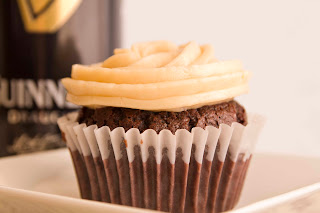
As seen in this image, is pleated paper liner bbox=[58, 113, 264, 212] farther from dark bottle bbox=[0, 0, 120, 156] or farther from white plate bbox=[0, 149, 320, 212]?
dark bottle bbox=[0, 0, 120, 156]

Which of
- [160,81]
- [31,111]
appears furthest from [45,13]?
[160,81]

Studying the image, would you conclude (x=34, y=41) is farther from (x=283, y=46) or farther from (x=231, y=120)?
(x=283, y=46)

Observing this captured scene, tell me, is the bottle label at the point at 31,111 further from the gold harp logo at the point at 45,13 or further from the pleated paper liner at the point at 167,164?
the pleated paper liner at the point at 167,164

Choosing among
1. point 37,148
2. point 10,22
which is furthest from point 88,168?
point 10,22

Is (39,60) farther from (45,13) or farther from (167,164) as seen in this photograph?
(167,164)

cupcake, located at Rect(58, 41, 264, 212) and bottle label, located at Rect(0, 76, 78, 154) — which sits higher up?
cupcake, located at Rect(58, 41, 264, 212)

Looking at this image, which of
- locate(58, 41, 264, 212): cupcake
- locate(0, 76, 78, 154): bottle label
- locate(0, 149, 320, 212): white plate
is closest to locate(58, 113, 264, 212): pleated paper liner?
locate(58, 41, 264, 212): cupcake
